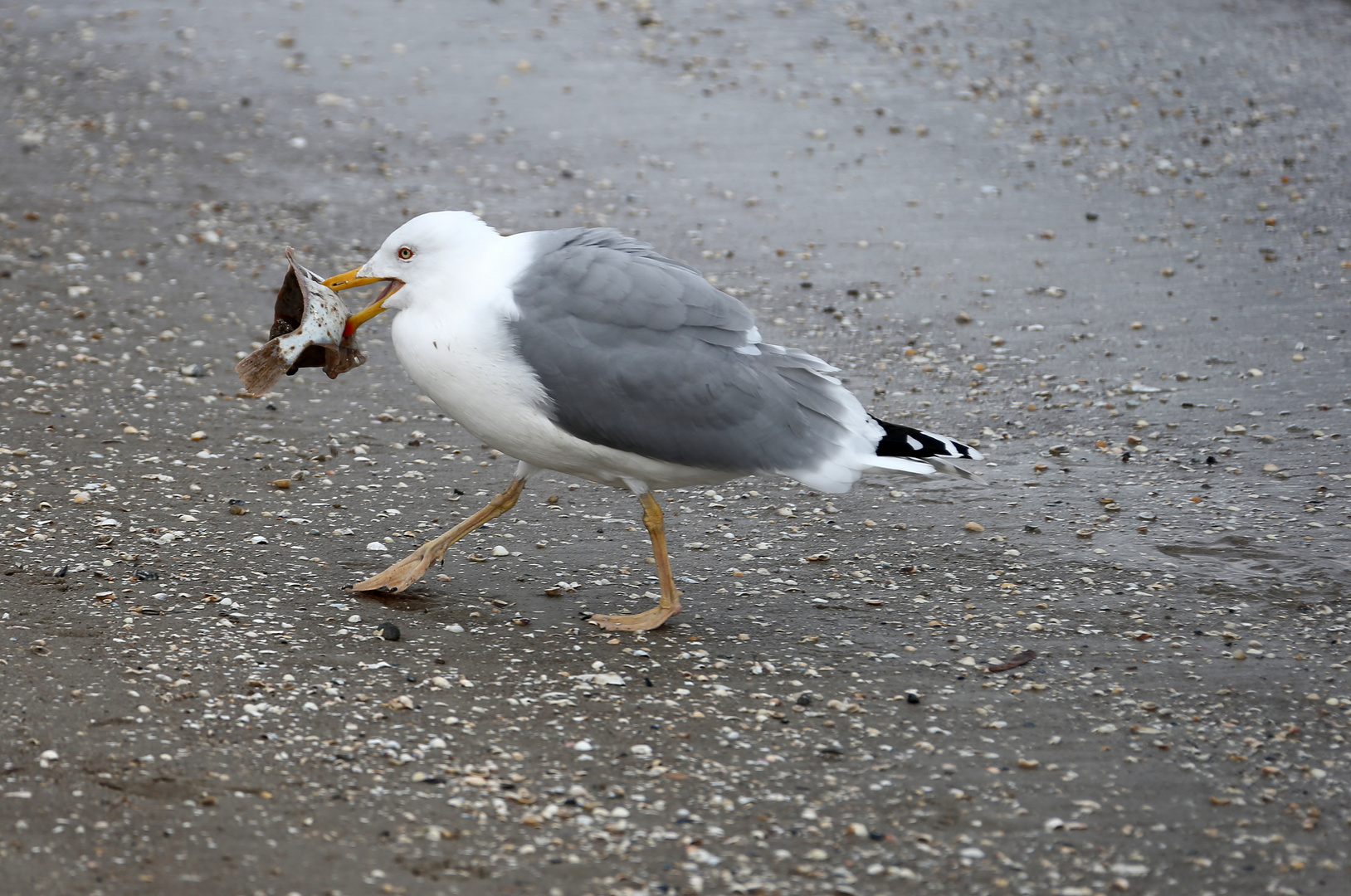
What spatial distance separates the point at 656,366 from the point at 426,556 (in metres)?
1.18

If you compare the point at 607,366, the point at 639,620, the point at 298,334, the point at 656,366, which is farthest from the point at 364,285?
the point at 639,620

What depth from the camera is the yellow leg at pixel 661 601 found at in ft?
15.4

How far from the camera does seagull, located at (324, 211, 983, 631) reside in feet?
14.2

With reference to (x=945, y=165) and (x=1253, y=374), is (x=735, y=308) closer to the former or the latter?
(x=1253, y=374)

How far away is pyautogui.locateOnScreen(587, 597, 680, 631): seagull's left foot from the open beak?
1.32 m

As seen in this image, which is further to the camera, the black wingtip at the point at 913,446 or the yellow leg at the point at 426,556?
the yellow leg at the point at 426,556

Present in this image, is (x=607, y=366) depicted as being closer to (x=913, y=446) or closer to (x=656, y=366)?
(x=656, y=366)

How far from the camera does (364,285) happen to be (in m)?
4.56

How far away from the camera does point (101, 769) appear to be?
3.61 meters

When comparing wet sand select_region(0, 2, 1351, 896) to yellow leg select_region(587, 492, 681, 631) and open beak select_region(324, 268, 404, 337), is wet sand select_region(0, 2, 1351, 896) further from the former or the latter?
open beak select_region(324, 268, 404, 337)

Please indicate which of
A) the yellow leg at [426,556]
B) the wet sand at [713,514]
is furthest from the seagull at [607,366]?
the wet sand at [713,514]

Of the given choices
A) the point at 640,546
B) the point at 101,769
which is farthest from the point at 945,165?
the point at 101,769

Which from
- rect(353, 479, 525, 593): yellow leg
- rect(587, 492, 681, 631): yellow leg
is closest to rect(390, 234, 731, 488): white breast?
rect(587, 492, 681, 631): yellow leg

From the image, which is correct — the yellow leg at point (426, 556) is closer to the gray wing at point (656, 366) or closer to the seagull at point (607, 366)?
the seagull at point (607, 366)
